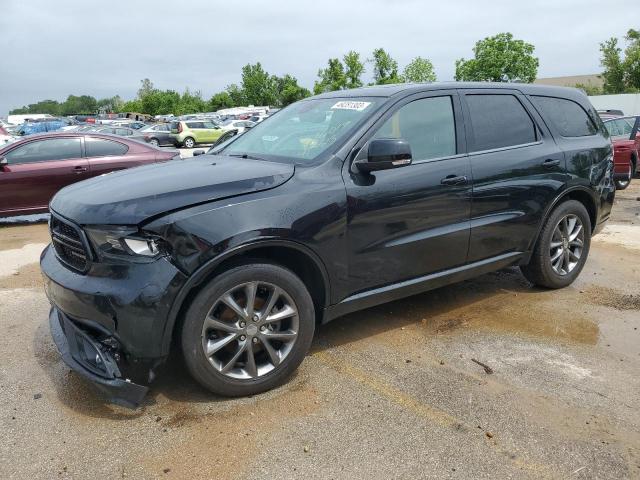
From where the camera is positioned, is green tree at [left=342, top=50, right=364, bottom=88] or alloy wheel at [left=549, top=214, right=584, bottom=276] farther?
green tree at [left=342, top=50, right=364, bottom=88]

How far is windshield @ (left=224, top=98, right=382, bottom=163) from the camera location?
3.62 meters

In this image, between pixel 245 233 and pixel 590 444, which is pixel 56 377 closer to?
pixel 245 233

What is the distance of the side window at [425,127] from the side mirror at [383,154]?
0.94 feet

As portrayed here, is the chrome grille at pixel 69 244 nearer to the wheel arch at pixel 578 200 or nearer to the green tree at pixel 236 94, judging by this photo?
the wheel arch at pixel 578 200

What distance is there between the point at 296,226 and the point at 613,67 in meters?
53.4

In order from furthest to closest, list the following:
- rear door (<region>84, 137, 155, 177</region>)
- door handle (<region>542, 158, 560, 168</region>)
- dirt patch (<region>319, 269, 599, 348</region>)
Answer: rear door (<region>84, 137, 155, 177</region>) → door handle (<region>542, 158, 560, 168</region>) → dirt patch (<region>319, 269, 599, 348</region>)

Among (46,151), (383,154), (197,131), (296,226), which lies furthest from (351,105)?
(197,131)

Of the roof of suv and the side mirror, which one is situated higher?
the roof of suv

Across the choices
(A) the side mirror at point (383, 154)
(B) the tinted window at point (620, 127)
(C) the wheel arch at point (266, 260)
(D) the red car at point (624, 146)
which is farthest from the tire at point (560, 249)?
(B) the tinted window at point (620, 127)

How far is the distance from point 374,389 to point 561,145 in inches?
110

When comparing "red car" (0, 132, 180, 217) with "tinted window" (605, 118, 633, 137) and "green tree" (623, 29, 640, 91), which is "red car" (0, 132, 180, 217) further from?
"green tree" (623, 29, 640, 91)

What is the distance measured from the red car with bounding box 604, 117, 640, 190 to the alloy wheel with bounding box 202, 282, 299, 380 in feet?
33.7

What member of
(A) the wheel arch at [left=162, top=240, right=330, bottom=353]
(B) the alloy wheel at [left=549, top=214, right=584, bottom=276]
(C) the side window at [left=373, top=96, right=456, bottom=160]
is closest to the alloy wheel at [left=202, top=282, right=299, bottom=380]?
(A) the wheel arch at [left=162, top=240, right=330, bottom=353]

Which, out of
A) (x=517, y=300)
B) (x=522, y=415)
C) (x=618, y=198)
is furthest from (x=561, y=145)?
(x=618, y=198)
